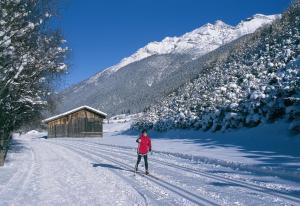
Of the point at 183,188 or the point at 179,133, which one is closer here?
the point at 183,188

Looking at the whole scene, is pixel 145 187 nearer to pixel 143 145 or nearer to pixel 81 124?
pixel 143 145

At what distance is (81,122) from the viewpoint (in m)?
63.7

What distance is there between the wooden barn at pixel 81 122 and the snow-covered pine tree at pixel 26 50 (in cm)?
4268

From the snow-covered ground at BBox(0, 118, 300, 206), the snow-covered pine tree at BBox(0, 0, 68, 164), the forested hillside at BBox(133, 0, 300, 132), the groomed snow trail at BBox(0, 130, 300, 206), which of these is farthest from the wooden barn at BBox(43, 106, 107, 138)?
the groomed snow trail at BBox(0, 130, 300, 206)

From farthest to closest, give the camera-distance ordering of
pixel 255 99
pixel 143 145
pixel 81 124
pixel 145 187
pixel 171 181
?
1. pixel 81 124
2. pixel 255 99
3. pixel 143 145
4. pixel 171 181
5. pixel 145 187

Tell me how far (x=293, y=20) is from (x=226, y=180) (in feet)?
161

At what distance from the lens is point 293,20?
58.0 meters

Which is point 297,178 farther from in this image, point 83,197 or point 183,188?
point 83,197

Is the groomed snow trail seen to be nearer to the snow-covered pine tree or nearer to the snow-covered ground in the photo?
the snow-covered ground

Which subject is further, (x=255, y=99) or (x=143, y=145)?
(x=255, y=99)

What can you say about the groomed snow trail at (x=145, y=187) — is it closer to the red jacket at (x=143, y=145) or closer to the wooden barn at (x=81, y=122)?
the red jacket at (x=143, y=145)

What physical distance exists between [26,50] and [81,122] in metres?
48.4

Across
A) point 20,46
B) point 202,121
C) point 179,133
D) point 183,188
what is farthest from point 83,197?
point 179,133

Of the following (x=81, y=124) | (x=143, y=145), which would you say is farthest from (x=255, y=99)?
(x=81, y=124)
